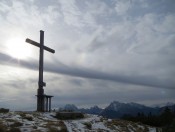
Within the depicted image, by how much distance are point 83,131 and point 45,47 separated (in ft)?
64.9

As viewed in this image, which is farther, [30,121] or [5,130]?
[30,121]

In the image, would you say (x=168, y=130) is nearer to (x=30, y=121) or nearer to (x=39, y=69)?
(x=30, y=121)

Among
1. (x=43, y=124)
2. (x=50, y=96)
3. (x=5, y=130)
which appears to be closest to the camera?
(x=5, y=130)

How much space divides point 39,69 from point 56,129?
704 inches

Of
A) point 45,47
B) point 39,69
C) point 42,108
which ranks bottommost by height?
point 42,108

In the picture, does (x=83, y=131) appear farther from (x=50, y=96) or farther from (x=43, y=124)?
(x=50, y=96)

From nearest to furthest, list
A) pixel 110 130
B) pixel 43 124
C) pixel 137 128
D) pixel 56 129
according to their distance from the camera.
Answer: pixel 56 129
pixel 43 124
pixel 110 130
pixel 137 128

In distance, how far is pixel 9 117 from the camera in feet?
114

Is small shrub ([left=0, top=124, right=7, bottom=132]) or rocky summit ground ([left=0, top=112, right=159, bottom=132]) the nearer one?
small shrub ([left=0, top=124, right=7, bottom=132])

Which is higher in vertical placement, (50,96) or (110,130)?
(50,96)

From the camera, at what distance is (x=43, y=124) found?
1316 inches

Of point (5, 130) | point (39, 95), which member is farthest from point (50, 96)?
point (5, 130)

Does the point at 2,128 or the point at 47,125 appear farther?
the point at 47,125

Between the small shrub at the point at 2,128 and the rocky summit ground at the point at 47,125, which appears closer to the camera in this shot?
the small shrub at the point at 2,128
